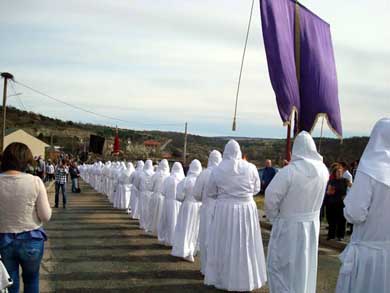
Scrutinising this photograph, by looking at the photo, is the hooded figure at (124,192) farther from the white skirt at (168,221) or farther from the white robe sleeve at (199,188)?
the white robe sleeve at (199,188)

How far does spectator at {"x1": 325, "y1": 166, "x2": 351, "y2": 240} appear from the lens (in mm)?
13078

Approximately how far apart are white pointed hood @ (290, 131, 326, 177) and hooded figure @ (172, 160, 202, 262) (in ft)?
12.1

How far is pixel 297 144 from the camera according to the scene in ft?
22.2

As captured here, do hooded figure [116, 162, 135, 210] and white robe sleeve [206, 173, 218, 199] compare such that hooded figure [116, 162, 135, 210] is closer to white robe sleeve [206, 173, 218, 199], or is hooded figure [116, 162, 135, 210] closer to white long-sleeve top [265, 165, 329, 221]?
white robe sleeve [206, 173, 218, 199]

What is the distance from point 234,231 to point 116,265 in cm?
251

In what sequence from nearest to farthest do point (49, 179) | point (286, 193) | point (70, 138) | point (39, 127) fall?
point (286, 193), point (49, 179), point (70, 138), point (39, 127)

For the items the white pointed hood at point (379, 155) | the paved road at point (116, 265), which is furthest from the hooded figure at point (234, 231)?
the white pointed hood at point (379, 155)

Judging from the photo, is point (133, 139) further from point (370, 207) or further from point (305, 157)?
point (370, 207)

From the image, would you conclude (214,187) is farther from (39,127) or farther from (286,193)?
(39,127)

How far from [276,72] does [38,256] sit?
5813mm

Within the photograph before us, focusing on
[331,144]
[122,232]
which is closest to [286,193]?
[122,232]

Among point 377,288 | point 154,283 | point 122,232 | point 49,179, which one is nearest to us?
point 377,288

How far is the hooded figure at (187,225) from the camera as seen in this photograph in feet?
33.8

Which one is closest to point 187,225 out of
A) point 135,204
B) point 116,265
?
point 116,265
